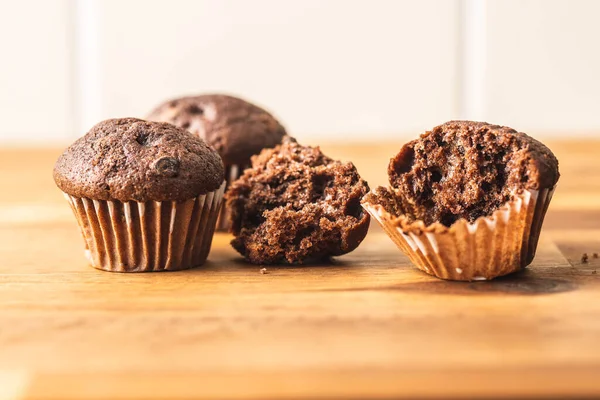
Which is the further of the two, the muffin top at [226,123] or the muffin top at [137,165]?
the muffin top at [226,123]

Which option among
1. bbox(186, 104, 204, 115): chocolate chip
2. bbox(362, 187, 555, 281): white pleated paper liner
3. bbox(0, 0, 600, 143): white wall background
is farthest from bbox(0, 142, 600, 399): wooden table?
bbox(0, 0, 600, 143): white wall background

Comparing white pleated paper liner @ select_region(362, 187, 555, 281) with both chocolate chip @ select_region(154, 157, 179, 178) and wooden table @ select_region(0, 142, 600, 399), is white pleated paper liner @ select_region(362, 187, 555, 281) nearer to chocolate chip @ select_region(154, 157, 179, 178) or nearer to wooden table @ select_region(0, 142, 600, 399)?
wooden table @ select_region(0, 142, 600, 399)

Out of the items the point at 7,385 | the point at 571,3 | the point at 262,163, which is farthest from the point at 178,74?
the point at 7,385

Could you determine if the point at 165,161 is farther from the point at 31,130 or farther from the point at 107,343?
the point at 31,130

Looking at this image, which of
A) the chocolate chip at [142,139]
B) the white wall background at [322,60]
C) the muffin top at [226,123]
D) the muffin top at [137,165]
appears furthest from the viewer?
the white wall background at [322,60]

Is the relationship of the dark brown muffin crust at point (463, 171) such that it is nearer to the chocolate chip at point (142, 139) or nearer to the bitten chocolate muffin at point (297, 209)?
the bitten chocolate muffin at point (297, 209)

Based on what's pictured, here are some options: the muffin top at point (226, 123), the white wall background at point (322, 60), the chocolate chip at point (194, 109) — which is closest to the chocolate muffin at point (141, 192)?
the muffin top at point (226, 123)

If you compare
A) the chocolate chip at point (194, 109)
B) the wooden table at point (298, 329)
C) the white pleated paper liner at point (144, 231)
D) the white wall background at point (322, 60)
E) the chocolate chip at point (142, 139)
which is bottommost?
the wooden table at point (298, 329)
